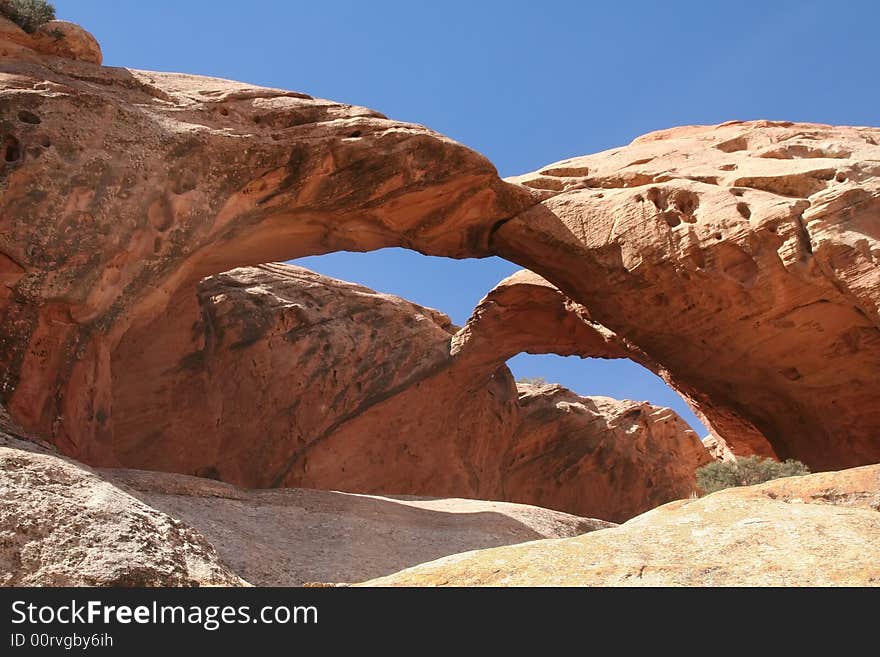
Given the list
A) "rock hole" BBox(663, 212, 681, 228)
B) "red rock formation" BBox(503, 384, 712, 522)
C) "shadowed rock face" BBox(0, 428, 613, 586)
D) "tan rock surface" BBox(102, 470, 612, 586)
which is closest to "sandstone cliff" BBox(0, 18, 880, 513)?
"rock hole" BBox(663, 212, 681, 228)

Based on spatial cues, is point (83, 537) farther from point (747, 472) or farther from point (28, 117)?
point (747, 472)

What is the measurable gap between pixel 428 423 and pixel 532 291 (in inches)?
171

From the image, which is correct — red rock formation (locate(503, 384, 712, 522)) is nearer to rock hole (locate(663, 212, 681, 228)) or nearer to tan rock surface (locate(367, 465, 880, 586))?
rock hole (locate(663, 212, 681, 228))

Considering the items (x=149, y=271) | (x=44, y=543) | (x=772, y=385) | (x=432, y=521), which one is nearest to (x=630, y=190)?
(x=772, y=385)

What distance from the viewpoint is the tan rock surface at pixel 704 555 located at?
625cm

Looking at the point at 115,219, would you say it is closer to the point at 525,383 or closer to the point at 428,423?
the point at 428,423

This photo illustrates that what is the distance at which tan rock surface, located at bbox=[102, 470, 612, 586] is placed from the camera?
11.9 metres

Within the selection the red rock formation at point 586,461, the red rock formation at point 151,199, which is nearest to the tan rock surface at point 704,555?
the red rock formation at point 151,199

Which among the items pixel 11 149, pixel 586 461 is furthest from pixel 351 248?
pixel 586 461

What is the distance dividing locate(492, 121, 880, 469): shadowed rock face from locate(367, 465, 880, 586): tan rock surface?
9469mm

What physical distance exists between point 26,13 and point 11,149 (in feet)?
10.4

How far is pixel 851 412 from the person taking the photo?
18.4 metres

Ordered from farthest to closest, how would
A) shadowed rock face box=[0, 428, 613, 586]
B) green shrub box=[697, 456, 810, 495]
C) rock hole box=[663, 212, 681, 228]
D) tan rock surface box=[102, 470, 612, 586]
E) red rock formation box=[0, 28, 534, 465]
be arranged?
rock hole box=[663, 212, 681, 228] < green shrub box=[697, 456, 810, 495] < red rock formation box=[0, 28, 534, 465] < tan rock surface box=[102, 470, 612, 586] < shadowed rock face box=[0, 428, 613, 586]

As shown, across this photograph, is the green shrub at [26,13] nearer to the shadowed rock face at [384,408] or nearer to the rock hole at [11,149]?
the rock hole at [11,149]
